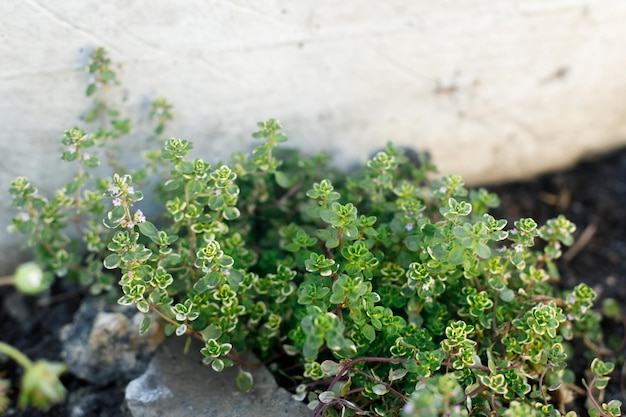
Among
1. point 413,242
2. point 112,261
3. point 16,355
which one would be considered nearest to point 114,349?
point 112,261

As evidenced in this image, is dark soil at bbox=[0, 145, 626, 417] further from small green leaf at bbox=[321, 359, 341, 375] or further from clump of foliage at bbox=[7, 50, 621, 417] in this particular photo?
small green leaf at bbox=[321, 359, 341, 375]

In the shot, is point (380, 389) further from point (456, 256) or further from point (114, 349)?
point (114, 349)

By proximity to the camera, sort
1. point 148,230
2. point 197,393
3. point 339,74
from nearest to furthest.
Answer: point 148,230 < point 197,393 < point 339,74

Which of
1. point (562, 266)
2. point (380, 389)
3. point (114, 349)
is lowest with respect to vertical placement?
point (114, 349)

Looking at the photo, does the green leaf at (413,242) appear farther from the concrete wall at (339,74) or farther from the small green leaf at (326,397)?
the concrete wall at (339,74)

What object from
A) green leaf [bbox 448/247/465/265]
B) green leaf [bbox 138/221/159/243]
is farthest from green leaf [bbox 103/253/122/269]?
green leaf [bbox 448/247/465/265]

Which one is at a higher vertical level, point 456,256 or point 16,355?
point 456,256

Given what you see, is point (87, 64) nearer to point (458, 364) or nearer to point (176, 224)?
point (176, 224)

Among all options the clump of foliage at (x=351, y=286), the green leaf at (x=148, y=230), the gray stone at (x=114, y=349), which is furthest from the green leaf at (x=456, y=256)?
the gray stone at (x=114, y=349)
